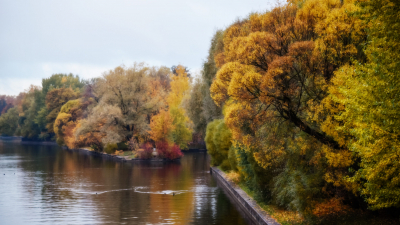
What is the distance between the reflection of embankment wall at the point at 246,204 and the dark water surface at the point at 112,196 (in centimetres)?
56

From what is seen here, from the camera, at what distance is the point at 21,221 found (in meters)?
21.1

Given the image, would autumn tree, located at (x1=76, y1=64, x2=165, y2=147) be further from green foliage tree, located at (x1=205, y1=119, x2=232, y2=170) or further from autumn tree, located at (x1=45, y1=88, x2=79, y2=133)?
autumn tree, located at (x1=45, y1=88, x2=79, y2=133)

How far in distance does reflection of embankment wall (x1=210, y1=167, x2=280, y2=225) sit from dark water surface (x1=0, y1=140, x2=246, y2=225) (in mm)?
559

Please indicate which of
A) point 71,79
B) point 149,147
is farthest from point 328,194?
point 71,79

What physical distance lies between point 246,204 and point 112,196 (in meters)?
10.8

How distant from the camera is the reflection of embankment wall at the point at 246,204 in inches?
730

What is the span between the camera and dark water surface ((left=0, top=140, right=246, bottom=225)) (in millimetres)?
21797

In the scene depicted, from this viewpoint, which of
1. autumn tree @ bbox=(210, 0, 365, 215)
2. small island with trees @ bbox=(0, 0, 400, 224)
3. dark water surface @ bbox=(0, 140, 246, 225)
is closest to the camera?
small island with trees @ bbox=(0, 0, 400, 224)

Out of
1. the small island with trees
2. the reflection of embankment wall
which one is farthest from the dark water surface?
the small island with trees

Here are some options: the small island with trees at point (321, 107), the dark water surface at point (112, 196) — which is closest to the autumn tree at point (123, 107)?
the dark water surface at point (112, 196)

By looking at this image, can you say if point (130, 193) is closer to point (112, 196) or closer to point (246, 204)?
point (112, 196)

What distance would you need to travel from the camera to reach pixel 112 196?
28828 mm

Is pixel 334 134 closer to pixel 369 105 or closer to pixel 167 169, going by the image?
pixel 369 105

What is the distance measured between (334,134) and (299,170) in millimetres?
3000
